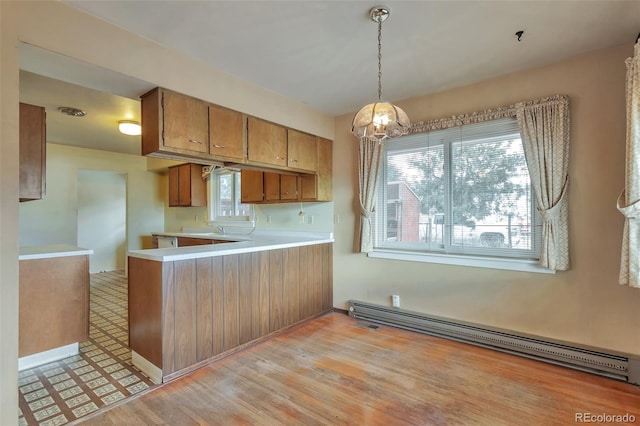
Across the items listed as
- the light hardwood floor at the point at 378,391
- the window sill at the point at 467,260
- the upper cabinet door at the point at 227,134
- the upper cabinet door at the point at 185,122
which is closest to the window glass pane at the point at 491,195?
the window sill at the point at 467,260

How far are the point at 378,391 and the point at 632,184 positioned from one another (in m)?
2.28

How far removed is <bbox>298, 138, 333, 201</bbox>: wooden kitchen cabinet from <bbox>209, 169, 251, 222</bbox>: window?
1.44 meters

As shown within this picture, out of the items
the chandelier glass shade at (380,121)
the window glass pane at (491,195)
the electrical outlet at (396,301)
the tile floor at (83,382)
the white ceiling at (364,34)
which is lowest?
the tile floor at (83,382)

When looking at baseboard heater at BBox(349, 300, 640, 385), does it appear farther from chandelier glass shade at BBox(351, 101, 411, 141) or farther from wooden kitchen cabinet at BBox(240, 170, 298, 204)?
chandelier glass shade at BBox(351, 101, 411, 141)

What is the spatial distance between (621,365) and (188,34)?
408cm

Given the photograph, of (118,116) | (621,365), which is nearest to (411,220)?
(621,365)

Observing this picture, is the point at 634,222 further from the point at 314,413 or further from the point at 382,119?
the point at 314,413

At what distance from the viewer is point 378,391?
215 centimetres

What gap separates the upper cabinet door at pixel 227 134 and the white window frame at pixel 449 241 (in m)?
1.64

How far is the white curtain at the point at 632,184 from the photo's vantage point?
204cm

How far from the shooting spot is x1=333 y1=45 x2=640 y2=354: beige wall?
2.36 metres

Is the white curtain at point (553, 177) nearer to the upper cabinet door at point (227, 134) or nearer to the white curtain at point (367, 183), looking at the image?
the white curtain at point (367, 183)

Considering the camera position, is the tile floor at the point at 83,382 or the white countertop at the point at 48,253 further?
the white countertop at the point at 48,253

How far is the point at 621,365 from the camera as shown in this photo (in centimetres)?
229
